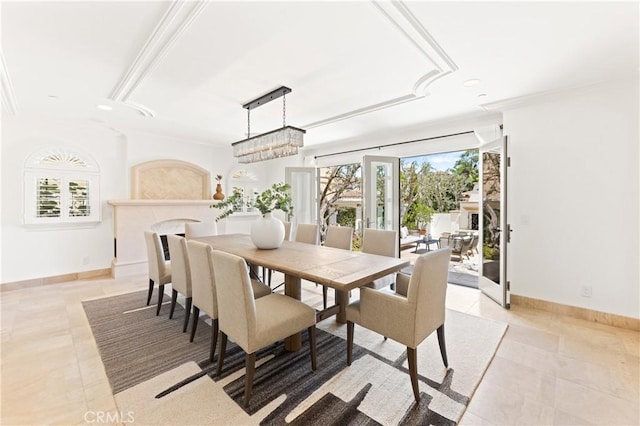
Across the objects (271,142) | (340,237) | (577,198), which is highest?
(271,142)

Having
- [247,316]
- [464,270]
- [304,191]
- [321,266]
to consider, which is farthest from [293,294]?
[464,270]

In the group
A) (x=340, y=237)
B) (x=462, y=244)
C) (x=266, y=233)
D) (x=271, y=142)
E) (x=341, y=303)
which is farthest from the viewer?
(x=462, y=244)

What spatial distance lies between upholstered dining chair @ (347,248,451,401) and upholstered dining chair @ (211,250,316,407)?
0.42m

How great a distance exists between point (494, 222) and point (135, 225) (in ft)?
18.2

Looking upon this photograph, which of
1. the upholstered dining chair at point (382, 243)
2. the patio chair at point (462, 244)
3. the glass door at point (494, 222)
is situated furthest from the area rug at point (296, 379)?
the patio chair at point (462, 244)

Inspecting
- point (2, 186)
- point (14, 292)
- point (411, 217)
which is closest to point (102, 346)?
point (14, 292)

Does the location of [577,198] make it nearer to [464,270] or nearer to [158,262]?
[464,270]

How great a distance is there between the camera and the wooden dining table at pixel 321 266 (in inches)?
78.2

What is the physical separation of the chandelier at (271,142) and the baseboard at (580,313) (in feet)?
10.8

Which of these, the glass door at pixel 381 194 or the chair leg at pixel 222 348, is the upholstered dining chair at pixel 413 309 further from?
the glass door at pixel 381 194

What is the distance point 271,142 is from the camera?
3203 millimetres

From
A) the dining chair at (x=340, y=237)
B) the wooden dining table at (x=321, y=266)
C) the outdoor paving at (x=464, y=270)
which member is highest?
the dining chair at (x=340, y=237)

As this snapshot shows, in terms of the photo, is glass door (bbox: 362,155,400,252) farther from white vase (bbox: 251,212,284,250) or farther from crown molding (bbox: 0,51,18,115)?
crown molding (bbox: 0,51,18,115)

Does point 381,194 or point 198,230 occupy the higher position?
point 381,194
